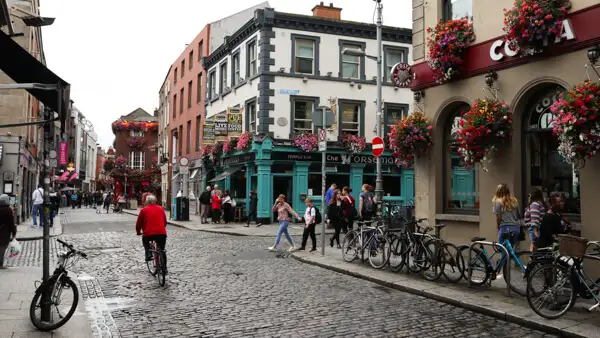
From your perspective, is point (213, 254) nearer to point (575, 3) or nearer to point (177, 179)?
point (575, 3)

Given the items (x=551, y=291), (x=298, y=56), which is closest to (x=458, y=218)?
(x=551, y=291)

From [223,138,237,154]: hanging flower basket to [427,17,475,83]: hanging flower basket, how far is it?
1737 cm

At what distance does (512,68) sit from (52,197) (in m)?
24.9

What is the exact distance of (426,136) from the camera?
11836mm

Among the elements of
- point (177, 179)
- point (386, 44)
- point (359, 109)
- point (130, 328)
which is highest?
point (386, 44)

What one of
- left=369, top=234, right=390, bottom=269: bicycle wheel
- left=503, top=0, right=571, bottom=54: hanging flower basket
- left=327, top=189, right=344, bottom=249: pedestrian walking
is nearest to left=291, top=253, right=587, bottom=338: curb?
left=369, top=234, right=390, bottom=269: bicycle wheel

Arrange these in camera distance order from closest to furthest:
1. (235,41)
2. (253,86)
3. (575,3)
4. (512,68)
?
(575,3) < (512,68) < (253,86) < (235,41)

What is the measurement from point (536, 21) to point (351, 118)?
59.5 ft

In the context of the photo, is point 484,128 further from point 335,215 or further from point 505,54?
point 335,215

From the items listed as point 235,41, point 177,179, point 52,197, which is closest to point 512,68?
point 235,41

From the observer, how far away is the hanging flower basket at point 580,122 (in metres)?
7.52

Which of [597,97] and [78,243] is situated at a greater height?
[597,97]

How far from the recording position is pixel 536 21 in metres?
8.85

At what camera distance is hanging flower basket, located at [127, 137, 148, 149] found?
228ft
